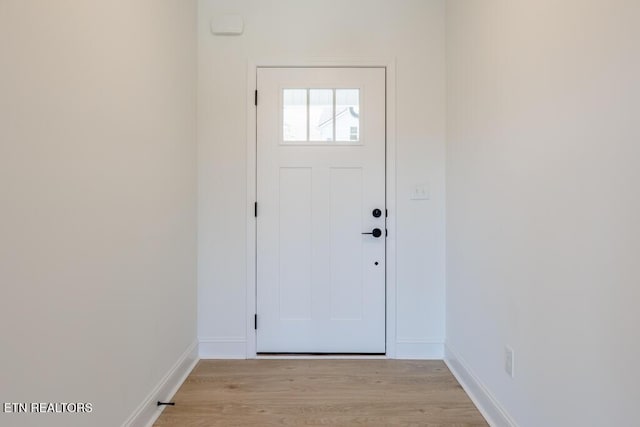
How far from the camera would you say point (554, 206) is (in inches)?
49.7

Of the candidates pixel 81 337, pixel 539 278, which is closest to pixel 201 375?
pixel 81 337

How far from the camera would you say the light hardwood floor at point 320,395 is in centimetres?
175

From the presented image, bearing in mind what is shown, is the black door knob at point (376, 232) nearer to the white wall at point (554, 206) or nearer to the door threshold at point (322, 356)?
the white wall at point (554, 206)

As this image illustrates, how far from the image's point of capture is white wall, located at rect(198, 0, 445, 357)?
7.90ft

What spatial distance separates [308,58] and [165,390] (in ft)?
7.56

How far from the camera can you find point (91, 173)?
1282 millimetres

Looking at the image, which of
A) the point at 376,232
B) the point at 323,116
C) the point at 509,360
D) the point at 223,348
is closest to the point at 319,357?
the point at 223,348

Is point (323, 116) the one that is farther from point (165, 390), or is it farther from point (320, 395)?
point (165, 390)

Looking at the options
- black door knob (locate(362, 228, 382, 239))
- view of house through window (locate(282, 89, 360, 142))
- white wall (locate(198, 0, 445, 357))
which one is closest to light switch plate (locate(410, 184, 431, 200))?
white wall (locate(198, 0, 445, 357))

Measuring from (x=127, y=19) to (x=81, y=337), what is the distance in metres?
1.37

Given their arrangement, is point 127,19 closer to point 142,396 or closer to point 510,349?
point 142,396

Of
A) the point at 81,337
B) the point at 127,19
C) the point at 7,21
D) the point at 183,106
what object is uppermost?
the point at 127,19

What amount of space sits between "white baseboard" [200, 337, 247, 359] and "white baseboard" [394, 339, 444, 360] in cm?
112

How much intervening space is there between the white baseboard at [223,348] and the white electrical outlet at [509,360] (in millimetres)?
1657
